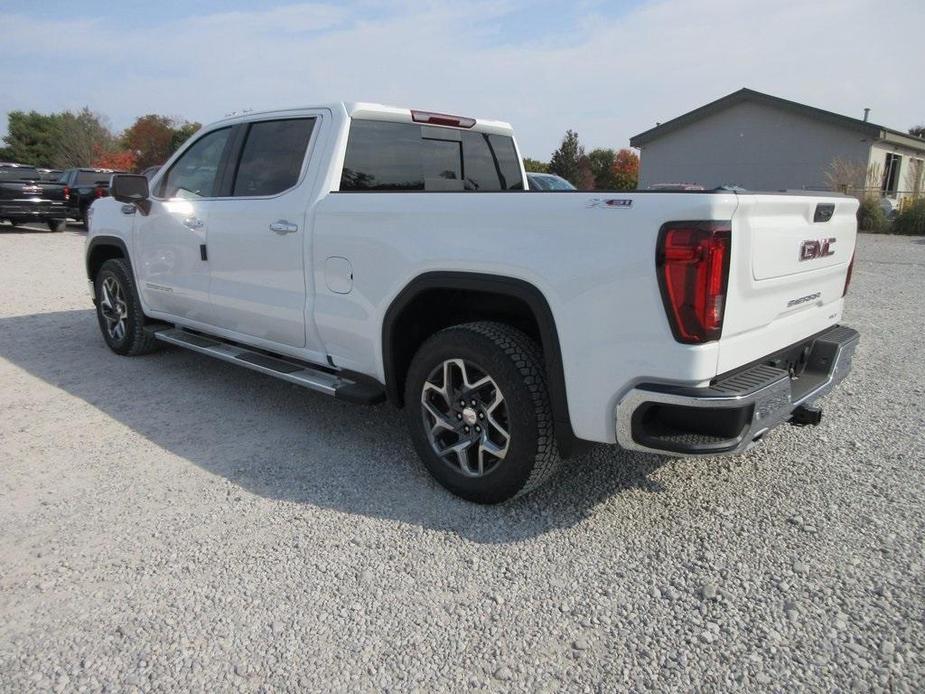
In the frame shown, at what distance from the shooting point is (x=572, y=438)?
298cm

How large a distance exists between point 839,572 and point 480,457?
1581 mm

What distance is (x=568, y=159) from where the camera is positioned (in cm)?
3938

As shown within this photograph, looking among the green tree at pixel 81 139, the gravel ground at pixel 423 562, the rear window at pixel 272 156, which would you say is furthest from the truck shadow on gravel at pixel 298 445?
the green tree at pixel 81 139

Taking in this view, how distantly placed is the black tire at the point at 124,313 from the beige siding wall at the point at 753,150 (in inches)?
869

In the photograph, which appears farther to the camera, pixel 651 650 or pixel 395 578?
pixel 395 578

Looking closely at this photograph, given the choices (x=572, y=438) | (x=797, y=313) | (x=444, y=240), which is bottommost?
(x=572, y=438)

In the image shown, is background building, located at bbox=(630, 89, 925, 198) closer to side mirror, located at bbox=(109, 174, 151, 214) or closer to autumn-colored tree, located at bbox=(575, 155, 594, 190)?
autumn-colored tree, located at bbox=(575, 155, 594, 190)

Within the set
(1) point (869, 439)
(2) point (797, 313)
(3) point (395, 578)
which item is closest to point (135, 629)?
(3) point (395, 578)

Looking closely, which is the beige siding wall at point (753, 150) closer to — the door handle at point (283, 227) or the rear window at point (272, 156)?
the rear window at point (272, 156)

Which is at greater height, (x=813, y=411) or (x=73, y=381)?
(x=813, y=411)

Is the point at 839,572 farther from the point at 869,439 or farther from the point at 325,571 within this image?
the point at 325,571

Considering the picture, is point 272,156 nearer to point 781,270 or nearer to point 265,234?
point 265,234

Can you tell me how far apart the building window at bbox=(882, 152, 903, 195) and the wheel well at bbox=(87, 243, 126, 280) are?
26.1m

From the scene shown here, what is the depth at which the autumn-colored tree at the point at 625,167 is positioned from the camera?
3834 centimetres
